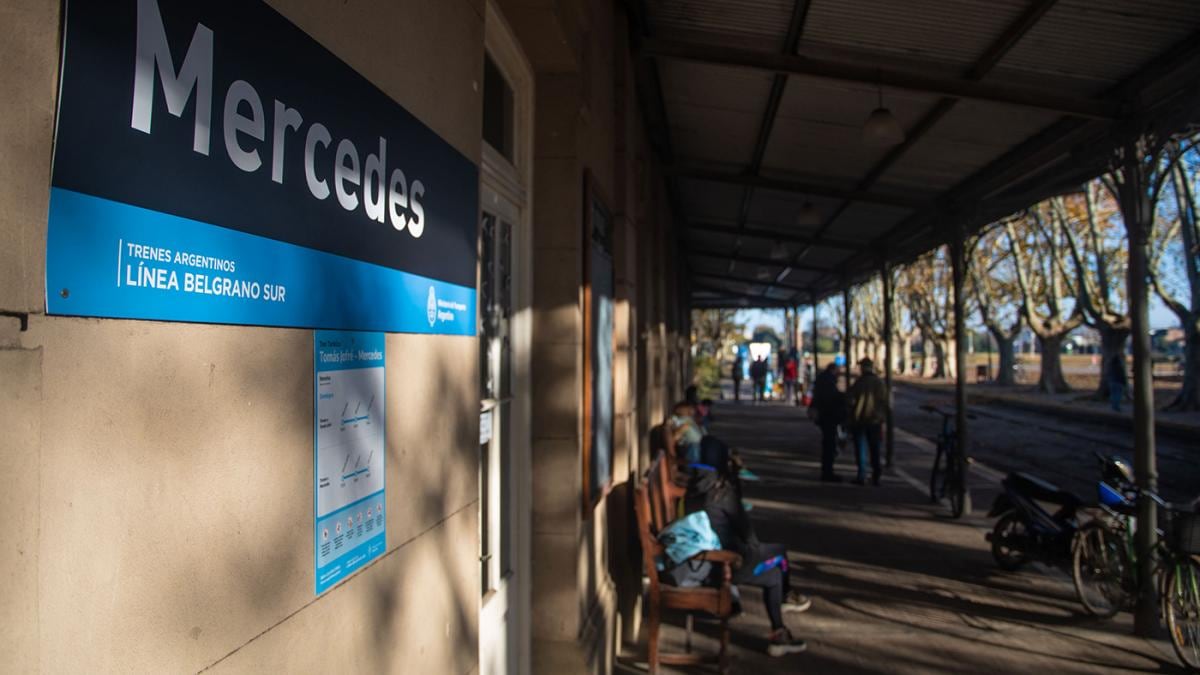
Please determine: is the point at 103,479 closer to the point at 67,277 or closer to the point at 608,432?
the point at 67,277

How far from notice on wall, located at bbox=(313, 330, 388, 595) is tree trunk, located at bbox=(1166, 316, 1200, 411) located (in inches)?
1039

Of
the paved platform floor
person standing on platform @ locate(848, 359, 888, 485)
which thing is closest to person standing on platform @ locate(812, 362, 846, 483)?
person standing on platform @ locate(848, 359, 888, 485)

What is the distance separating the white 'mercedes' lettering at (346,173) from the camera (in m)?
1.44

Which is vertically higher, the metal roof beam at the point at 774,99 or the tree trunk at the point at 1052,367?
the metal roof beam at the point at 774,99

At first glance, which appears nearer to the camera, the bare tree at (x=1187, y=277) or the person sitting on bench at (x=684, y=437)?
the person sitting on bench at (x=684, y=437)

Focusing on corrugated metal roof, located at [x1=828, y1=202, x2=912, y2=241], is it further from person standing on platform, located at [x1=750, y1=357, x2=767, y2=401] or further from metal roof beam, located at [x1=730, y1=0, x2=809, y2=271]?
person standing on platform, located at [x1=750, y1=357, x2=767, y2=401]

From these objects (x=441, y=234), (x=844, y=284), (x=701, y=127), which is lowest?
(x=441, y=234)

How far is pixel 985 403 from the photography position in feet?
96.5

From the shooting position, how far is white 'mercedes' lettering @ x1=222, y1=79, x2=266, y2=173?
1.13 m

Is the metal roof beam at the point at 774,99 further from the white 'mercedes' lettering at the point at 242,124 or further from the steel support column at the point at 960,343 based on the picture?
the white 'mercedes' lettering at the point at 242,124

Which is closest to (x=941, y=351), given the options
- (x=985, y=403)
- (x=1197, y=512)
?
(x=985, y=403)

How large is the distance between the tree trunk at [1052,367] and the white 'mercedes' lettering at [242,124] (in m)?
37.1

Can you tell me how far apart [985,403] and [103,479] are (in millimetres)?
32561

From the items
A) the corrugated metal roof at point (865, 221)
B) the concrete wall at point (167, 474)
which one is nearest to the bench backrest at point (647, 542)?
the concrete wall at point (167, 474)
